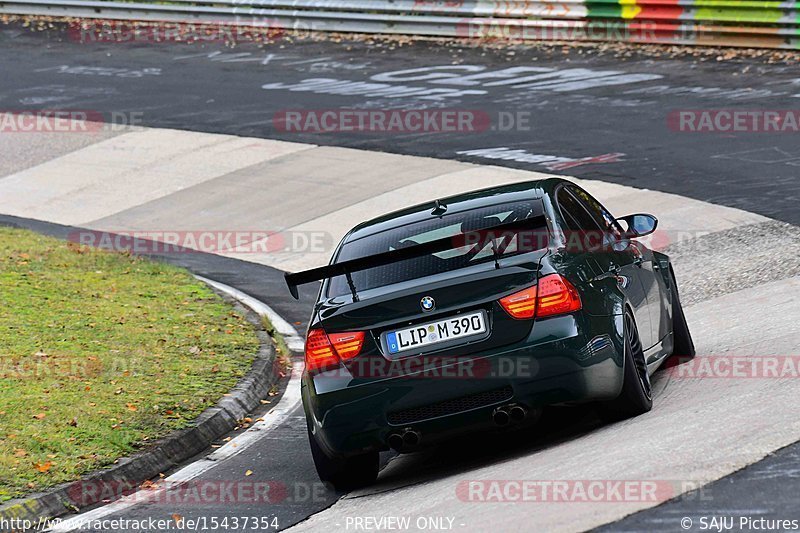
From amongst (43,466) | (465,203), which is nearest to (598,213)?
(465,203)

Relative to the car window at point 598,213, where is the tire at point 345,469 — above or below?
below

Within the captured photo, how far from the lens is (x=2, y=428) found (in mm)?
8586

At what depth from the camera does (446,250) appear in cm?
753

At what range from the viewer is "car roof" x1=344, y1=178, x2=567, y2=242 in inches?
322

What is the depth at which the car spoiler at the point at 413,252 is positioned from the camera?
7.23 m

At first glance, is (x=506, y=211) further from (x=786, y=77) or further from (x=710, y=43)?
(x=710, y=43)

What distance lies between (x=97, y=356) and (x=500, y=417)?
176 inches

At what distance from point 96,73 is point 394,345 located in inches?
A: 808

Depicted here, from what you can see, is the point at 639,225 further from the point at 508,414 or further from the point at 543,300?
the point at 508,414

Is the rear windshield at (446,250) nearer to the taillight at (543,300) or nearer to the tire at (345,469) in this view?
the taillight at (543,300)

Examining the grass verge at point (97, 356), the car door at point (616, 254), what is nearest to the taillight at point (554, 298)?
the car door at point (616, 254)

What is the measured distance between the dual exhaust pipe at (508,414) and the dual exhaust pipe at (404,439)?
42cm

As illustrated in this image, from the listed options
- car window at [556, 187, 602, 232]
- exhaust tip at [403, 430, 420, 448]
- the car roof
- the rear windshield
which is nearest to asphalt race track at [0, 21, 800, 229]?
car window at [556, 187, 602, 232]

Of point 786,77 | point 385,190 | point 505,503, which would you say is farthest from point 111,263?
point 786,77
